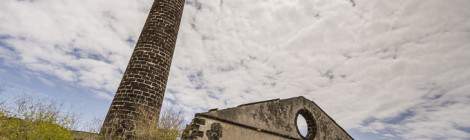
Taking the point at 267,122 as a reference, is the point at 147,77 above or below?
above

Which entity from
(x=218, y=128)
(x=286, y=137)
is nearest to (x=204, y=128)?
(x=218, y=128)

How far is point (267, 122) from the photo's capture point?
9992 mm

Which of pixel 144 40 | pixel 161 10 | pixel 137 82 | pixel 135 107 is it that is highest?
pixel 161 10

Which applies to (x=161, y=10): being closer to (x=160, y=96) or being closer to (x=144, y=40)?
(x=144, y=40)

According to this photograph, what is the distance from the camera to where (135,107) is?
1103cm

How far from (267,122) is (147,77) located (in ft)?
14.2

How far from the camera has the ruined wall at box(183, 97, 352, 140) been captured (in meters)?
8.89

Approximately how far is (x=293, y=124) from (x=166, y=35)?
553 cm

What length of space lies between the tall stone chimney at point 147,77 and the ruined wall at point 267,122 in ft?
8.88

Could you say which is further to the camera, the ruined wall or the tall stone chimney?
the tall stone chimney

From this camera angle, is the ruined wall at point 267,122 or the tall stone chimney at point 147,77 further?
the tall stone chimney at point 147,77

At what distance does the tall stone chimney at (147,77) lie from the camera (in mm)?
10828

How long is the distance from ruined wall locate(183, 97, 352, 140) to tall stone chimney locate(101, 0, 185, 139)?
8.88ft

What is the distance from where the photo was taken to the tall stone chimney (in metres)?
10.8
